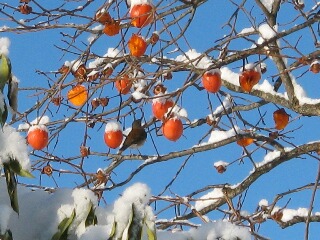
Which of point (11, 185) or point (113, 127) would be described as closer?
point (11, 185)

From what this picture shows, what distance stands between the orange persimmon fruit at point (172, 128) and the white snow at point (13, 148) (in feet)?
6.91

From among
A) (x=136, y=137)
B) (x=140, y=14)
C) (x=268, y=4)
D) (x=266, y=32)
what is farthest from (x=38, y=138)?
(x=268, y=4)

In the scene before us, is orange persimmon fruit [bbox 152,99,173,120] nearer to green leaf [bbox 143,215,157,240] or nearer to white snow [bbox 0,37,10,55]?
white snow [bbox 0,37,10,55]

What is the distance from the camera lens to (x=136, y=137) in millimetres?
3703

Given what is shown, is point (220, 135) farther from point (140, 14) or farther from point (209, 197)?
point (140, 14)

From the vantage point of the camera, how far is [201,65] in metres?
3.75

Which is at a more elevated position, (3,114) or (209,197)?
(209,197)

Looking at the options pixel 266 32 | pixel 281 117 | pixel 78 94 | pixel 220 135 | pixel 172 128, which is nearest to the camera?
pixel 172 128

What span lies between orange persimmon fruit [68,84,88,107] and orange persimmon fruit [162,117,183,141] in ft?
1.93

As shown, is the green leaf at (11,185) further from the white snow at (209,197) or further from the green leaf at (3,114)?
the white snow at (209,197)

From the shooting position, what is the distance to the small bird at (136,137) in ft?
12.1

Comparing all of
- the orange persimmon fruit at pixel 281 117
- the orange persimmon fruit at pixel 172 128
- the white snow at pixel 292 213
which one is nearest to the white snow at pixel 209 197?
the white snow at pixel 292 213

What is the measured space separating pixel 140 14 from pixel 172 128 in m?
0.68

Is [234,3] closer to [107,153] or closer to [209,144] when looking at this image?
[209,144]
